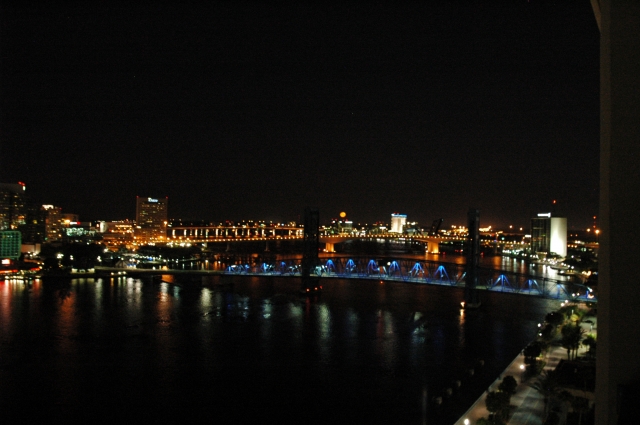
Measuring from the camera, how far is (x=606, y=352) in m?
1.22

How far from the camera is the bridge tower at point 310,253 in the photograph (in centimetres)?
Result: 1211

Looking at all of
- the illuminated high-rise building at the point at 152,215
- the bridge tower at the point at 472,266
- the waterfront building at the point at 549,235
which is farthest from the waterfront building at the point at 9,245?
the waterfront building at the point at 549,235

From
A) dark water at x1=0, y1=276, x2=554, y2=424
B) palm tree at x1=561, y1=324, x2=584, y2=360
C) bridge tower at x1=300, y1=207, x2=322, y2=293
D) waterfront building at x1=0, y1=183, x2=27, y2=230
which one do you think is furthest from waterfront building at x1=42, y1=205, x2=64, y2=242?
palm tree at x1=561, y1=324, x2=584, y2=360

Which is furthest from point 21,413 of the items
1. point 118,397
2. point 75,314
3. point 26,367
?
point 75,314

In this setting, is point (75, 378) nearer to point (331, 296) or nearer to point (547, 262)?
point (331, 296)

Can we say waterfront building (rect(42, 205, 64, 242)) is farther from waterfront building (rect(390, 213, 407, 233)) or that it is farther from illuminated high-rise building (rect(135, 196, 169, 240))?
waterfront building (rect(390, 213, 407, 233))

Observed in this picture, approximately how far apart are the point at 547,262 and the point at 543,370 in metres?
18.8

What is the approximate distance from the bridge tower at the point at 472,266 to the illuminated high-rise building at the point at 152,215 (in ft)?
86.6

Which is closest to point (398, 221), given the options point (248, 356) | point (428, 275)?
point (428, 275)

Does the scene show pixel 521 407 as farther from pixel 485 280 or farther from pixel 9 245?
pixel 9 245

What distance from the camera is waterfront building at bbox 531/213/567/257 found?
82.7ft

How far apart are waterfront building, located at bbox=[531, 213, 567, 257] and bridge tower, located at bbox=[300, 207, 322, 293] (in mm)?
15780

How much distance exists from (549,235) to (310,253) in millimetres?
17683

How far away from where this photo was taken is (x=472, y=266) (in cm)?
1038
